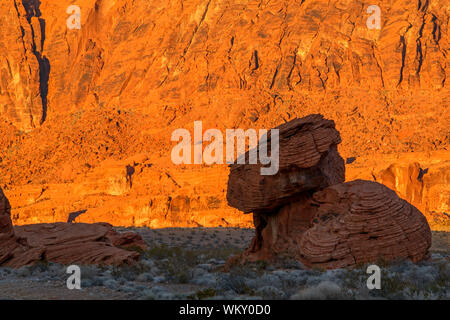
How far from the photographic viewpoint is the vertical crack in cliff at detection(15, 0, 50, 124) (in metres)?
82.5

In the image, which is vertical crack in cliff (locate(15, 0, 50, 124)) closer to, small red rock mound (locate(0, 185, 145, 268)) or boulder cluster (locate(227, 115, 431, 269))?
small red rock mound (locate(0, 185, 145, 268))

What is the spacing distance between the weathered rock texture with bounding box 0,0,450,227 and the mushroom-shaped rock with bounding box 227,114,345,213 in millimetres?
33184

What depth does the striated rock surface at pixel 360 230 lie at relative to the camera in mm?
10031

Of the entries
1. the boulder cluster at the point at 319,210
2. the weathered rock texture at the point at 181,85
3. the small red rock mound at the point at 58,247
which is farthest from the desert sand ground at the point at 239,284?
the weathered rock texture at the point at 181,85

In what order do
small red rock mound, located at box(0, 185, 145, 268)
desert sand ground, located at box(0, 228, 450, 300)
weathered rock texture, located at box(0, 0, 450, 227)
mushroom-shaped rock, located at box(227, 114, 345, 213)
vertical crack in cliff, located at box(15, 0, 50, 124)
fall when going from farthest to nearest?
1. vertical crack in cliff, located at box(15, 0, 50, 124)
2. weathered rock texture, located at box(0, 0, 450, 227)
3. small red rock mound, located at box(0, 185, 145, 268)
4. mushroom-shaped rock, located at box(227, 114, 345, 213)
5. desert sand ground, located at box(0, 228, 450, 300)

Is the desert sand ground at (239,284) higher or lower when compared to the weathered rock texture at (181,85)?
lower

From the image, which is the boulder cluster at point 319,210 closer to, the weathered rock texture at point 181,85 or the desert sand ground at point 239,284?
the desert sand ground at point 239,284

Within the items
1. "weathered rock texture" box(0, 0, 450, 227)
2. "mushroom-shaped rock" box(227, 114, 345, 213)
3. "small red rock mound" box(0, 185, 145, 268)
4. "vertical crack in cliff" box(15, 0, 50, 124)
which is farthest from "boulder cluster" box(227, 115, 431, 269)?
"vertical crack in cliff" box(15, 0, 50, 124)

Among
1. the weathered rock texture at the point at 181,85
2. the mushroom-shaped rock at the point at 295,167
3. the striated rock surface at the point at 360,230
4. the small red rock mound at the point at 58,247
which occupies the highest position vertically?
the weathered rock texture at the point at 181,85

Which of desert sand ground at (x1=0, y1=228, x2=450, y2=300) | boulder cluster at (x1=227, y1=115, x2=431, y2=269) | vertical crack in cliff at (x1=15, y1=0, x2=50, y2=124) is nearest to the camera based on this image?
desert sand ground at (x1=0, y1=228, x2=450, y2=300)

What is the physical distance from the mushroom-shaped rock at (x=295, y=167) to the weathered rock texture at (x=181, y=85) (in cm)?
3318
